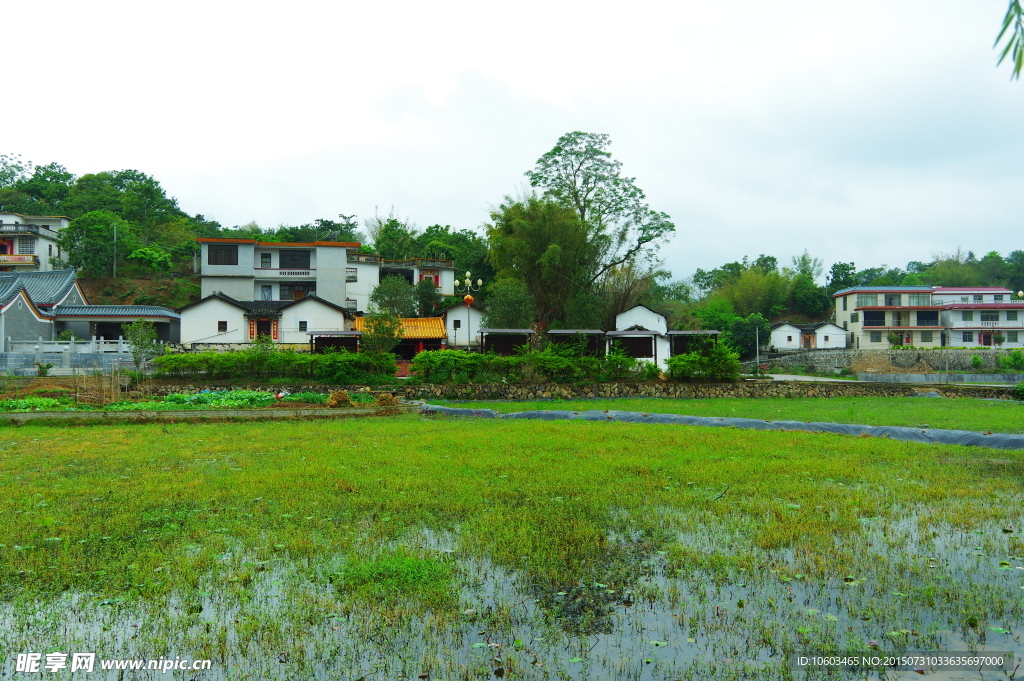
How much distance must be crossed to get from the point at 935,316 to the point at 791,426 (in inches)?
2127

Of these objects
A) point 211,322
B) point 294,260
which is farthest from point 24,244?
point 211,322

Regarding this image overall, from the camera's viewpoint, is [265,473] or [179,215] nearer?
[265,473]

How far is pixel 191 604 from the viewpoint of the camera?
4453 millimetres

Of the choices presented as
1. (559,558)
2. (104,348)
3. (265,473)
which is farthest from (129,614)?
(104,348)

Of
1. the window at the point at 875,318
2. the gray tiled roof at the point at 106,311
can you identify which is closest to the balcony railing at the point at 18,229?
the gray tiled roof at the point at 106,311

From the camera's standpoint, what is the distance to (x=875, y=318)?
57562mm

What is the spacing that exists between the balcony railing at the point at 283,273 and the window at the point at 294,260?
633 millimetres

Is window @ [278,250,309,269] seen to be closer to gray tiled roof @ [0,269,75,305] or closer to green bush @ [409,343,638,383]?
gray tiled roof @ [0,269,75,305]

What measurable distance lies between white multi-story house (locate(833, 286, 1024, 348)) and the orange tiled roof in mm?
39733

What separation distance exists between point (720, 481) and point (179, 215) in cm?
7429

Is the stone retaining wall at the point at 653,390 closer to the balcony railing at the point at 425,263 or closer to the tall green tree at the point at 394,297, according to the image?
the tall green tree at the point at 394,297

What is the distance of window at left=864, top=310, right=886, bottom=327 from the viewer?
57.5 meters

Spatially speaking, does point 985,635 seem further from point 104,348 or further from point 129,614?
point 104,348

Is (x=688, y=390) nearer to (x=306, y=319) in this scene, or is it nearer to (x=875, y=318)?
(x=306, y=319)
